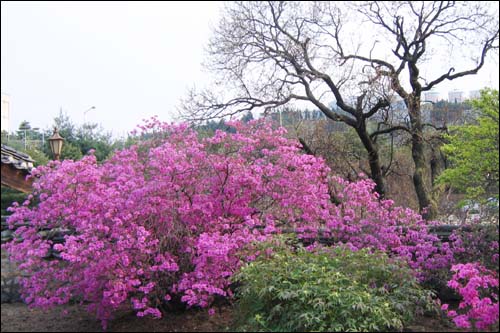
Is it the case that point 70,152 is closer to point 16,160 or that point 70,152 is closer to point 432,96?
point 432,96

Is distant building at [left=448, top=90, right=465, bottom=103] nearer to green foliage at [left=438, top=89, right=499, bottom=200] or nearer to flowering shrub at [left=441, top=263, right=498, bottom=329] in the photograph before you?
green foliage at [left=438, top=89, right=499, bottom=200]

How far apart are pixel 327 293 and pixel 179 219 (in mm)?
2240

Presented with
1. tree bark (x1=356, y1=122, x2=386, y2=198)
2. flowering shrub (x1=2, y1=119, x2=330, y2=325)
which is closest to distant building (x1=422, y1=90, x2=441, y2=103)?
tree bark (x1=356, y1=122, x2=386, y2=198)

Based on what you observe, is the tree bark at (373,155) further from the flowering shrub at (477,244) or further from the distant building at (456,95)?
the flowering shrub at (477,244)

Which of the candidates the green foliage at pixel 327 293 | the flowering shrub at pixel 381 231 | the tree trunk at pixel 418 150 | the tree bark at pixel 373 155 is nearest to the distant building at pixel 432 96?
the tree trunk at pixel 418 150

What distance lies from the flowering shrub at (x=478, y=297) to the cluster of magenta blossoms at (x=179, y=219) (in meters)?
1.05

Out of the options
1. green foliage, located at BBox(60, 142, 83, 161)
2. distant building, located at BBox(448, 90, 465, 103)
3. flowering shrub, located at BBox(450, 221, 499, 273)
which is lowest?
flowering shrub, located at BBox(450, 221, 499, 273)

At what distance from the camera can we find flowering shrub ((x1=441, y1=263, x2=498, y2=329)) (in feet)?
15.5

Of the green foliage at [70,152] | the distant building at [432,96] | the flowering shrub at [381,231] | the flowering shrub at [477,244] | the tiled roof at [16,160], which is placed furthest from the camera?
the green foliage at [70,152]

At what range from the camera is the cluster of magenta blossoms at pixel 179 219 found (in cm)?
599

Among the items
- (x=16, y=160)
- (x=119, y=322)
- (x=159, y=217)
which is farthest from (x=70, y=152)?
(x=16, y=160)

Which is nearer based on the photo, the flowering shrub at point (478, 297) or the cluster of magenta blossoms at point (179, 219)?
the flowering shrub at point (478, 297)

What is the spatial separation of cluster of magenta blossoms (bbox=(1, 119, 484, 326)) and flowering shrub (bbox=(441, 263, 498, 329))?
1.05 meters

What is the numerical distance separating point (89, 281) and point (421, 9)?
1139 centimetres
